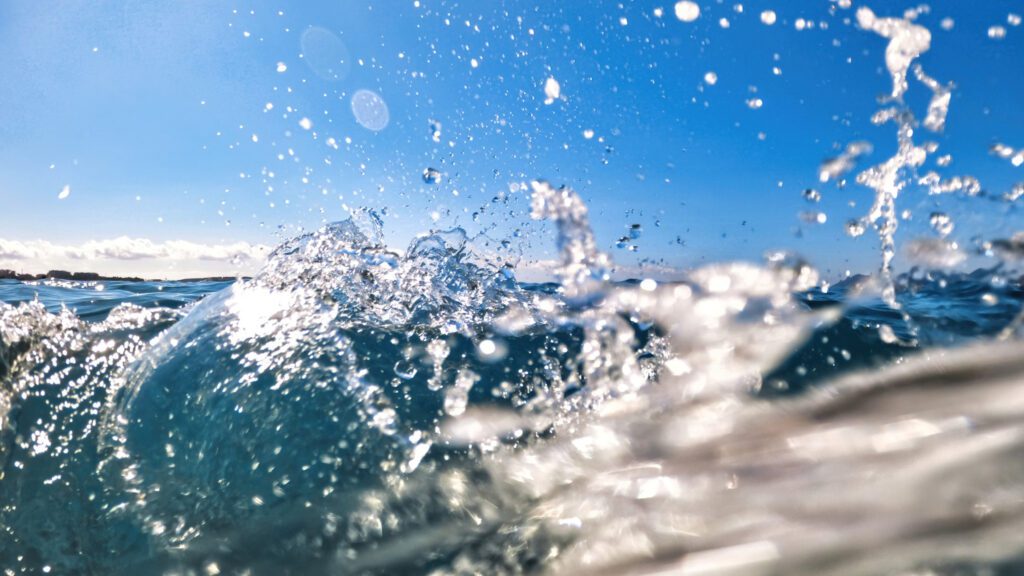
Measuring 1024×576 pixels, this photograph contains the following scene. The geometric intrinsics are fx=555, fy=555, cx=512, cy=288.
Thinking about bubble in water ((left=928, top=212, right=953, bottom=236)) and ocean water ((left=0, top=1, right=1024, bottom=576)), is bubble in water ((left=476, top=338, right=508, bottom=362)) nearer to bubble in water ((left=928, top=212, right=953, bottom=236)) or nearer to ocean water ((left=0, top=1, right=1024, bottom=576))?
ocean water ((left=0, top=1, right=1024, bottom=576))

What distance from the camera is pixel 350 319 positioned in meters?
2.78

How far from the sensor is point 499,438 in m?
1.90

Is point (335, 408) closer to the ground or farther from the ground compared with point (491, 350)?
closer to the ground

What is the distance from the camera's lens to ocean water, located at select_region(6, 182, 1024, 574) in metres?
1.16

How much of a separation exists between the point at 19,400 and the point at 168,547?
1464 millimetres

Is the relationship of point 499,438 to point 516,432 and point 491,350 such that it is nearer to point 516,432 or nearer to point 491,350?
point 516,432

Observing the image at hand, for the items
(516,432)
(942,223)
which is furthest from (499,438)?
(942,223)

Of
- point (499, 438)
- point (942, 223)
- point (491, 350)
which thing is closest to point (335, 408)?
point (499, 438)

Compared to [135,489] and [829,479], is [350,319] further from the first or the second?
[829,479]

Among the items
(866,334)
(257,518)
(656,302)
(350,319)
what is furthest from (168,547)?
(866,334)

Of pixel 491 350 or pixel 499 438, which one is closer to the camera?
pixel 499 438

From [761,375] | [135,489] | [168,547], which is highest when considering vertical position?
[761,375]

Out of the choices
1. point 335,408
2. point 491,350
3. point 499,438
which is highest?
point 491,350

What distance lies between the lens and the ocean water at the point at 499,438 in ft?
3.81
